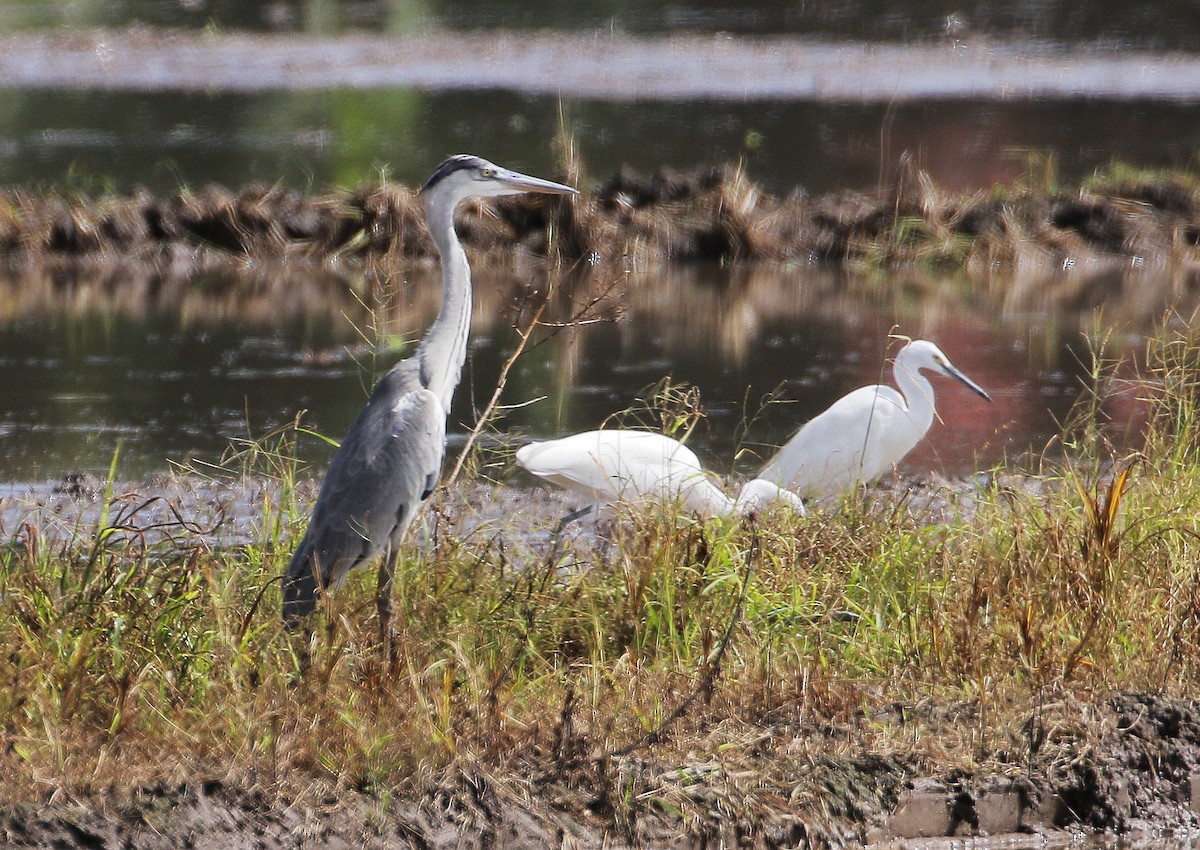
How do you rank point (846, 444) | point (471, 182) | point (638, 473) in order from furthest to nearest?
point (846, 444)
point (638, 473)
point (471, 182)

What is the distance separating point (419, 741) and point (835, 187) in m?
12.3

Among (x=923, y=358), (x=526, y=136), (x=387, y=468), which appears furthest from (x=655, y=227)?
(x=387, y=468)

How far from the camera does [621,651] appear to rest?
15.8 feet

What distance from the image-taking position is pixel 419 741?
3.82 meters

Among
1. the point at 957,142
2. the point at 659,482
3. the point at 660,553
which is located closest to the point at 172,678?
the point at 660,553

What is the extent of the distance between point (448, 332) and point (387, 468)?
0.53 m

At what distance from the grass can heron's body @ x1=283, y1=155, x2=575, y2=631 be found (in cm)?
15

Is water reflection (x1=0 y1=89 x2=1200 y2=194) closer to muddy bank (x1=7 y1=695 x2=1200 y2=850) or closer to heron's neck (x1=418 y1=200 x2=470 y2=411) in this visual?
heron's neck (x1=418 y1=200 x2=470 y2=411)

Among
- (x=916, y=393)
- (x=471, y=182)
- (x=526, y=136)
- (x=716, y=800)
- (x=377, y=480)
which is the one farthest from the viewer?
(x=526, y=136)

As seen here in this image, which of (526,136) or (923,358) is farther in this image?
(526,136)

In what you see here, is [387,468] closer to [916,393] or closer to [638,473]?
[638,473]

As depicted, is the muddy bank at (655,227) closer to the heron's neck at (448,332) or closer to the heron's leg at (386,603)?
the heron's neck at (448,332)

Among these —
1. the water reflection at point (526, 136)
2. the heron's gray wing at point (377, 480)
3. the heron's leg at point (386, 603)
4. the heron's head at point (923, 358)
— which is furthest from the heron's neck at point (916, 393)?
the water reflection at point (526, 136)

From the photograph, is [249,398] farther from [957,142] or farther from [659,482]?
[957,142]
